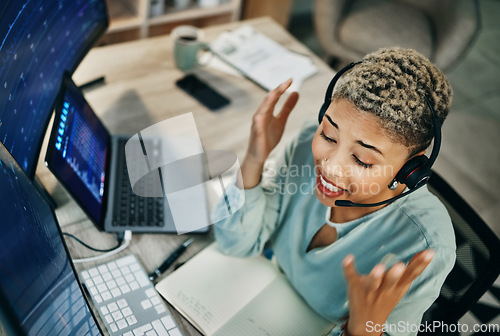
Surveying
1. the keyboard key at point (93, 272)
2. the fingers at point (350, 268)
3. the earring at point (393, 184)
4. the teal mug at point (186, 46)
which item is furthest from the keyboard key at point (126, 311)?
the teal mug at point (186, 46)

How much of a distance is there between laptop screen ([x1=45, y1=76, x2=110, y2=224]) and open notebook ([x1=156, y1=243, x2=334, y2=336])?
0.24 meters

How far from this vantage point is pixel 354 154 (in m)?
0.76

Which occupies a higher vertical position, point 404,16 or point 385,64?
point 385,64

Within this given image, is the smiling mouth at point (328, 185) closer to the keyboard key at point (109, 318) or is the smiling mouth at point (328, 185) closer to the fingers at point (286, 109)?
the fingers at point (286, 109)

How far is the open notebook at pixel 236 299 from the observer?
902 millimetres

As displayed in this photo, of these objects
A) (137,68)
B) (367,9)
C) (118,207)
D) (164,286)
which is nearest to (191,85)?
(137,68)

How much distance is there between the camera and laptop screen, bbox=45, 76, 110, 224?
834 millimetres

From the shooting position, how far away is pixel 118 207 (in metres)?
1.02

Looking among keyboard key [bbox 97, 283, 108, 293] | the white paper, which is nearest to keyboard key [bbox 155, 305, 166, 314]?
keyboard key [bbox 97, 283, 108, 293]

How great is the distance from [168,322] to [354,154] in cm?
48

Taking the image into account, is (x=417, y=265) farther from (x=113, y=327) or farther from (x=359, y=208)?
(x=113, y=327)

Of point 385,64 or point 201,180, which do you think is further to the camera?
point 201,180

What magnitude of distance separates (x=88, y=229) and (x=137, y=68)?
2.08 ft

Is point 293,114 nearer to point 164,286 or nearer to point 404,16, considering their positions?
point 164,286
